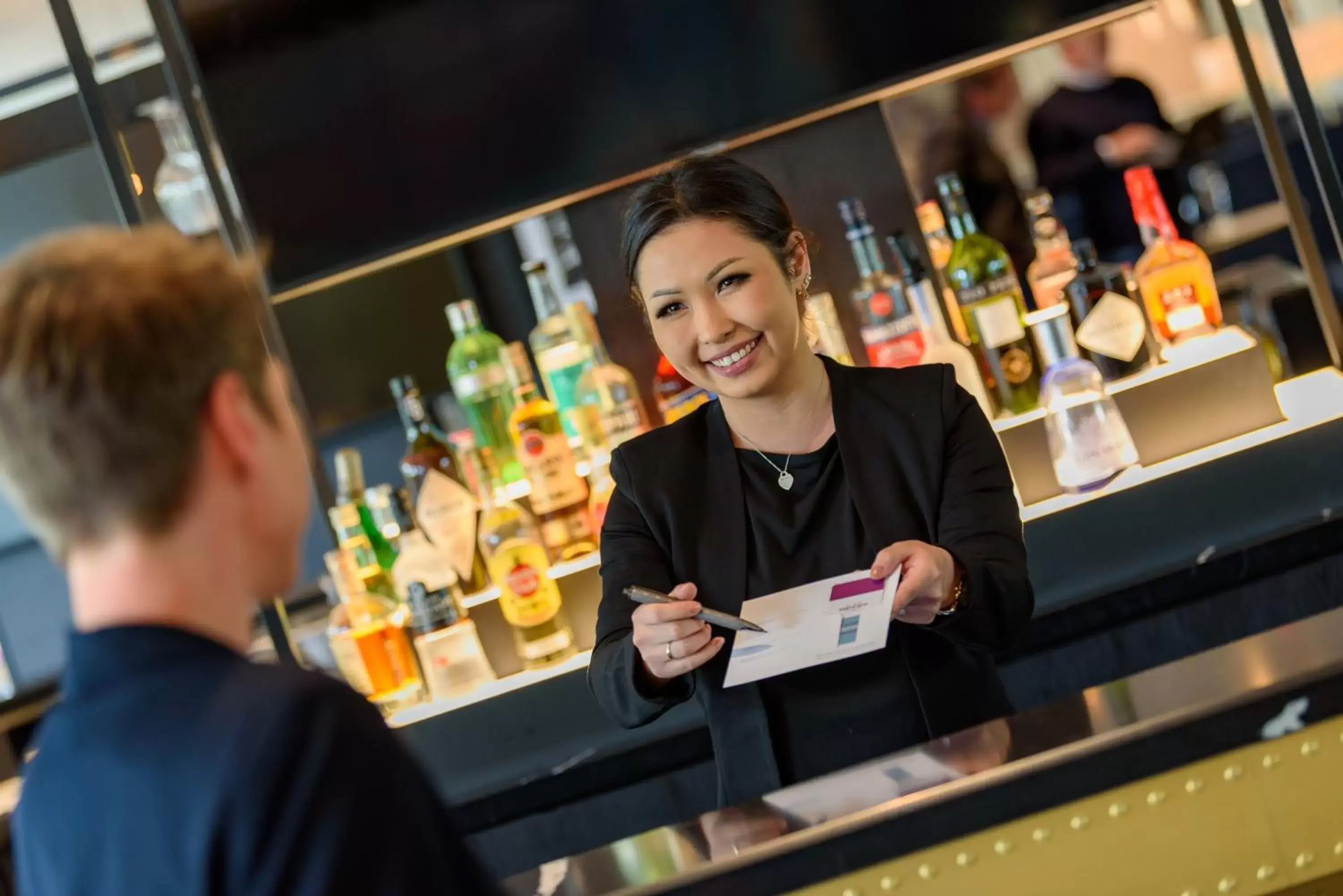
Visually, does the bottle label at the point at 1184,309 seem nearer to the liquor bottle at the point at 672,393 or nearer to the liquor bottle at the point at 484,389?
the liquor bottle at the point at 672,393

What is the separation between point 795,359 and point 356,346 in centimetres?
173

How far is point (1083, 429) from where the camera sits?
209 centimetres

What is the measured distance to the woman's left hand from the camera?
4.28 feet

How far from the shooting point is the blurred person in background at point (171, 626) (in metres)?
0.61

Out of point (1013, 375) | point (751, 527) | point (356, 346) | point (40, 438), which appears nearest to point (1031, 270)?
point (1013, 375)

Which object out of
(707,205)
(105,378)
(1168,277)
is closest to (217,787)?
(105,378)

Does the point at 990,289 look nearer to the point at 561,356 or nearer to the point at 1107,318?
the point at 1107,318

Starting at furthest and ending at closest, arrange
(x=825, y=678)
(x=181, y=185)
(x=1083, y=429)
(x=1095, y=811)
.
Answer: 1. (x=181, y=185)
2. (x=1083, y=429)
3. (x=825, y=678)
4. (x=1095, y=811)

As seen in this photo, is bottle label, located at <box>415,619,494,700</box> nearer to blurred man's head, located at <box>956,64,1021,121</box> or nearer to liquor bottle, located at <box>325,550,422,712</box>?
liquor bottle, located at <box>325,550,422,712</box>

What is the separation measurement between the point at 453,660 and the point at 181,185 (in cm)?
87

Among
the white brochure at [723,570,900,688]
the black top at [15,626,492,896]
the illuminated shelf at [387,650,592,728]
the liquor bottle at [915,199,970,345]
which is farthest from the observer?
the liquor bottle at [915,199,970,345]

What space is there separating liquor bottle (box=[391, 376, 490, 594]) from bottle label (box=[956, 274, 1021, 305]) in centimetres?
86

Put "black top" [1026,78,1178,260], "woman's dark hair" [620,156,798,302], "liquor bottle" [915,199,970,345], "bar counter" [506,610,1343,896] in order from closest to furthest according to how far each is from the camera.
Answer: "bar counter" [506,610,1343,896], "woman's dark hair" [620,156,798,302], "liquor bottle" [915,199,970,345], "black top" [1026,78,1178,260]

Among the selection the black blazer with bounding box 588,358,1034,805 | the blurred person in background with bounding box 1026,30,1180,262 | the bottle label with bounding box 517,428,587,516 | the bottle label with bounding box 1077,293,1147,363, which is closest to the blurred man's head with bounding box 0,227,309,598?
the black blazer with bounding box 588,358,1034,805
